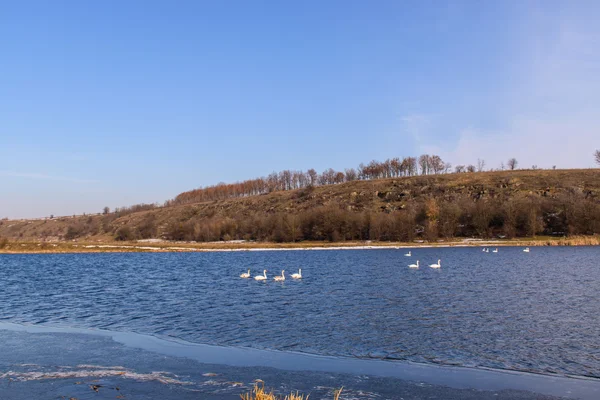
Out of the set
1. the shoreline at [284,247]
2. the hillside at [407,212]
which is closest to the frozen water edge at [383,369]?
the shoreline at [284,247]

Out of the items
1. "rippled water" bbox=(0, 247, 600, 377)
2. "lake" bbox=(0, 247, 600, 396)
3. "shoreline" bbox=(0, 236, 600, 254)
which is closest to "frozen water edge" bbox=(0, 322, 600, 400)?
"lake" bbox=(0, 247, 600, 396)

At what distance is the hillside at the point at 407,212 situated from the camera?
→ 10681 cm

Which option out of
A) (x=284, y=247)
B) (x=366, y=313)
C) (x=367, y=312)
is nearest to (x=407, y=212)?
(x=284, y=247)

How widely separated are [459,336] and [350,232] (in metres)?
97.5

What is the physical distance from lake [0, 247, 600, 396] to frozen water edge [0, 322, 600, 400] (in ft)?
2.47

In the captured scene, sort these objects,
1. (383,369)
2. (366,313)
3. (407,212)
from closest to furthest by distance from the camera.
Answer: (383,369) < (366,313) < (407,212)

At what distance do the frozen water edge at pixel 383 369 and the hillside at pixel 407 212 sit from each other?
9601 cm

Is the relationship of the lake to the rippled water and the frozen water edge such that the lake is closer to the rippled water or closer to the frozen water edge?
the rippled water

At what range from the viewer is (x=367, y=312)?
85.4 feet

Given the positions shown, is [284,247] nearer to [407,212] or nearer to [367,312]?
[407,212]

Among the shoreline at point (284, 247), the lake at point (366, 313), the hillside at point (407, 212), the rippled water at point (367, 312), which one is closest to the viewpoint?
the lake at point (366, 313)

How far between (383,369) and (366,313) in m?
10.1

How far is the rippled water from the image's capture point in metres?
18.3

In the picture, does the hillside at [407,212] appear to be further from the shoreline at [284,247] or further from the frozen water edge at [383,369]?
the frozen water edge at [383,369]
